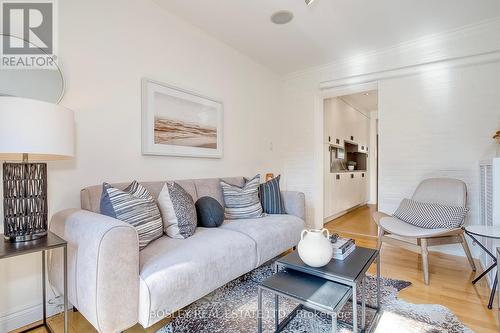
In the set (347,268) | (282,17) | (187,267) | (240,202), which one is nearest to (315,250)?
(347,268)

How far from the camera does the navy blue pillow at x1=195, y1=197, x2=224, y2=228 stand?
2086 mm

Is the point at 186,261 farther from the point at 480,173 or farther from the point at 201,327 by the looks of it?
the point at 480,173

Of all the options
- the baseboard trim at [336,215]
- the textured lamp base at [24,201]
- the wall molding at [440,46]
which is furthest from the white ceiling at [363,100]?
the textured lamp base at [24,201]

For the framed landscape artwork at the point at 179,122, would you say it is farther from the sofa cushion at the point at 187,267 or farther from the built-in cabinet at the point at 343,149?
the built-in cabinet at the point at 343,149

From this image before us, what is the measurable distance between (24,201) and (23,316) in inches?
31.1

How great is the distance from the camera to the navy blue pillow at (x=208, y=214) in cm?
209

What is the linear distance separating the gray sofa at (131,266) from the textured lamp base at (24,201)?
14cm

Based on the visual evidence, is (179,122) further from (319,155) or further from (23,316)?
(319,155)

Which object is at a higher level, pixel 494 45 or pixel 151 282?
pixel 494 45

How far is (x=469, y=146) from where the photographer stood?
2656mm

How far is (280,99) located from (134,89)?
97.2 inches

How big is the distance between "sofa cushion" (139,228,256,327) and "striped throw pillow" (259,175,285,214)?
76 centimetres

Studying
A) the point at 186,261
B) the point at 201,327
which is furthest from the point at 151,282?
the point at 201,327

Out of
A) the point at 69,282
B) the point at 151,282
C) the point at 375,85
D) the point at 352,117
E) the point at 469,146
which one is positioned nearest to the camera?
the point at 151,282
